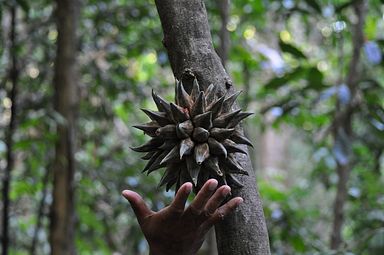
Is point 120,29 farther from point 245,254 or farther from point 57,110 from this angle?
point 245,254

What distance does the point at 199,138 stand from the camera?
1.10 metres

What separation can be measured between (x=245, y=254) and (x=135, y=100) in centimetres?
261

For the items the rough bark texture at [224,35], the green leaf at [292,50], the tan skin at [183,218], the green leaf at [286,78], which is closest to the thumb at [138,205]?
the tan skin at [183,218]

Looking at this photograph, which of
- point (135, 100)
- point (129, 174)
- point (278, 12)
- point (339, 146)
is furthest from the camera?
point (135, 100)

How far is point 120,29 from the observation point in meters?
3.40

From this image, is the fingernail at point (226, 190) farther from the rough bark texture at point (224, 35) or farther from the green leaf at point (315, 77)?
the green leaf at point (315, 77)

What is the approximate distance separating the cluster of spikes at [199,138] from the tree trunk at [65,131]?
1547mm

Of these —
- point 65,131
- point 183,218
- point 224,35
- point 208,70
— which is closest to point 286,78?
point 224,35

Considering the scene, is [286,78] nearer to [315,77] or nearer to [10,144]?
[315,77]

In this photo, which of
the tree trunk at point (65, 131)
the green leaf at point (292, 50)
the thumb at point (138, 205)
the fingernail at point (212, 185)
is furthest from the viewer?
the tree trunk at point (65, 131)

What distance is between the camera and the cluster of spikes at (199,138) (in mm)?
1089

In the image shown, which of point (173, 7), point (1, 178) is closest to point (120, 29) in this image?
point (1, 178)

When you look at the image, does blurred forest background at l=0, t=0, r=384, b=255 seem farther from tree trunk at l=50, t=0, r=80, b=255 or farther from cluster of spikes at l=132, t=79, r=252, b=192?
cluster of spikes at l=132, t=79, r=252, b=192

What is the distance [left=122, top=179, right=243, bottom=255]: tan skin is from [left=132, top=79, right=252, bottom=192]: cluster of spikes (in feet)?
0.14
